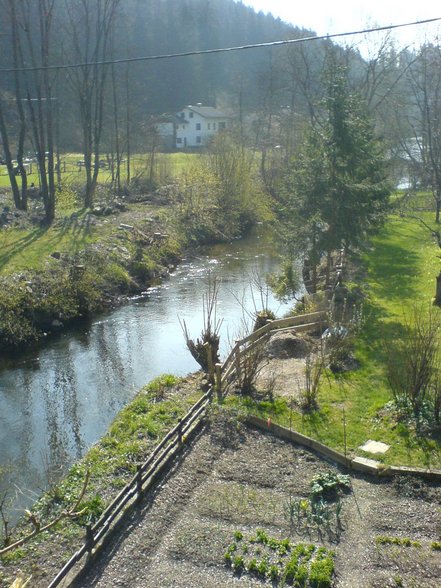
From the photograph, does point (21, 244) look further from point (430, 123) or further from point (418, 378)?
point (430, 123)

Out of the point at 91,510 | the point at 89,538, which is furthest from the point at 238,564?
the point at 91,510

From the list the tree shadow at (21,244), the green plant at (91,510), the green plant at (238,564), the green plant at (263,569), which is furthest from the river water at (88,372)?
the green plant at (263,569)

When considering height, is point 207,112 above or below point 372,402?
above

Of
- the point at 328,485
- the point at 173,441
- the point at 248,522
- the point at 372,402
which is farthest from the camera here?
the point at 372,402

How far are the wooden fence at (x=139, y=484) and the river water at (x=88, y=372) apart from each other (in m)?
2.45

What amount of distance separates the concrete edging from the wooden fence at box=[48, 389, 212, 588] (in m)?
1.42

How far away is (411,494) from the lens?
12.5m

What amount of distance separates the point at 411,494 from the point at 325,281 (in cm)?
1548

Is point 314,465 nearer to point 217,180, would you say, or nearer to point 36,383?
point 36,383

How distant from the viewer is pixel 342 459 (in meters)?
13.7

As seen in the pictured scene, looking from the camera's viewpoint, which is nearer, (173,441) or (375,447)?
(375,447)

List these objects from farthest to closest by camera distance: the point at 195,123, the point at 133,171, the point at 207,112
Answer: the point at 207,112 < the point at 195,123 < the point at 133,171

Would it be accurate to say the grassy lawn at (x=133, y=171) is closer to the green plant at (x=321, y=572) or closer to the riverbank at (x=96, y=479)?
the riverbank at (x=96, y=479)

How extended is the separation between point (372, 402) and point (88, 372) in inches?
356
